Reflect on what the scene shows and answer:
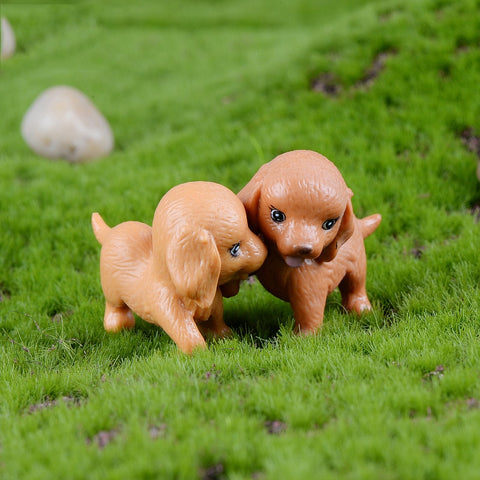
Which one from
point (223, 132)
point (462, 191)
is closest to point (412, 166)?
point (462, 191)

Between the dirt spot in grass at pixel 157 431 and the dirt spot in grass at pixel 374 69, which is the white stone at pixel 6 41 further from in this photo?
the dirt spot in grass at pixel 157 431

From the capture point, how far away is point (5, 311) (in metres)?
4.52

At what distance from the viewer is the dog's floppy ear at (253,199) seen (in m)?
3.40

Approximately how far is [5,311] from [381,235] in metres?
3.18

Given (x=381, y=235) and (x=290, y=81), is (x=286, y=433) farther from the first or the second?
(x=290, y=81)

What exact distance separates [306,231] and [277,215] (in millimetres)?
198

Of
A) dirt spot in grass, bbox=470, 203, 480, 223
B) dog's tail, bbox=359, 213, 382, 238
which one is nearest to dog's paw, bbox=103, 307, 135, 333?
dog's tail, bbox=359, 213, 382, 238

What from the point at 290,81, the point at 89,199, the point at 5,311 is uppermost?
the point at 290,81

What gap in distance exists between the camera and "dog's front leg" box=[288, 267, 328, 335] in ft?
11.7

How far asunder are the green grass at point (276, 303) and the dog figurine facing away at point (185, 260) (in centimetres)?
25

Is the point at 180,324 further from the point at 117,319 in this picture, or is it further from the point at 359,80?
the point at 359,80

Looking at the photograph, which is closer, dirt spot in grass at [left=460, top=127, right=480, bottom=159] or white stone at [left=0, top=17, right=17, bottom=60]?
dirt spot in grass at [left=460, top=127, right=480, bottom=159]

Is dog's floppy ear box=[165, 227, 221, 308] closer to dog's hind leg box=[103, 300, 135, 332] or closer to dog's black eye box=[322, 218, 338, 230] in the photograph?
dog's black eye box=[322, 218, 338, 230]

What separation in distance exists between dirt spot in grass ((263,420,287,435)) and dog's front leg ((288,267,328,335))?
99 centimetres
